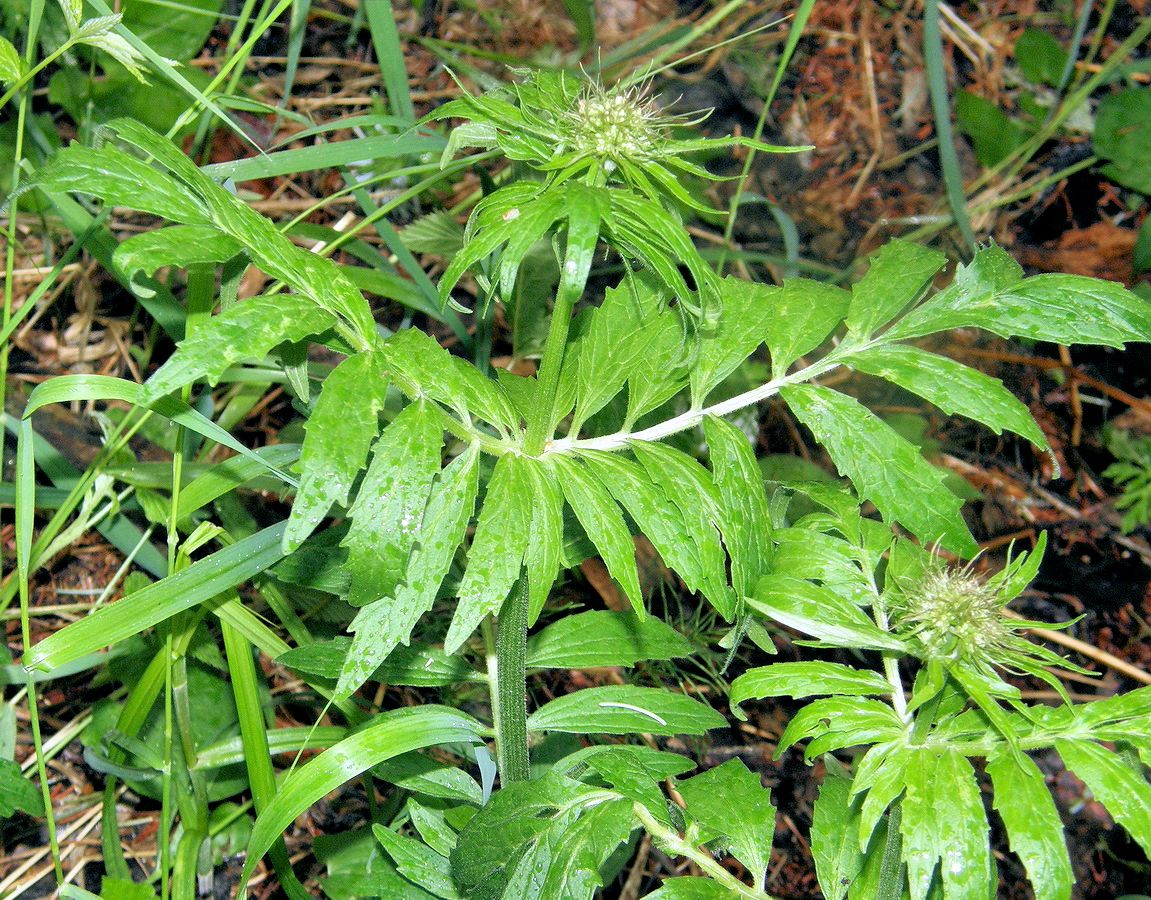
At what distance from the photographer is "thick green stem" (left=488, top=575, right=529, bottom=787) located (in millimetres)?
1646

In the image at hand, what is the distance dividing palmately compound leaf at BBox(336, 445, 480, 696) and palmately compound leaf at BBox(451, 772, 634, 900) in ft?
1.00

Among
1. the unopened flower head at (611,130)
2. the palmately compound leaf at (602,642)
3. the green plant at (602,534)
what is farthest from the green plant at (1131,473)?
the unopened flower head at (611,130)

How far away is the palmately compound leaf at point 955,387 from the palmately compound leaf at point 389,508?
0.75 metres

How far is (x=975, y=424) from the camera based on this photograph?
3311mm

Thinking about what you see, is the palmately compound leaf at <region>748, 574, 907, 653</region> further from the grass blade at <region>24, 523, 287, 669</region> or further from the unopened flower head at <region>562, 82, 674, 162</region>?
the grass blade at <region>24, 523, 287, 669</region>

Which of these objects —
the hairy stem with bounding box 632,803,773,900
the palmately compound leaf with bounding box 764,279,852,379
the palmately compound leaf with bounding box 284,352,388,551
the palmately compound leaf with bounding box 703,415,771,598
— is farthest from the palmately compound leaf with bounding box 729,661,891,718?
the palmately compound leaf with bounding box 284,352,388,551

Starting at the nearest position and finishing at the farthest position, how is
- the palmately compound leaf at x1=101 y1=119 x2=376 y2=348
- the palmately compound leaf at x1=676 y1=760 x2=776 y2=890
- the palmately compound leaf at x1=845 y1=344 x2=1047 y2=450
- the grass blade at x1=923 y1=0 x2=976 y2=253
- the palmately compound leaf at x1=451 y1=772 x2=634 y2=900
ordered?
the palmately compound leaf at x1=101 y1=119 x2=376 y2=348 → the palmately compound leaf at x1=451 y1=772 x2=634 y2=900 → the palmately compound leaf at x1=845 y1=344 x2=1047 y2=450 → the palmately compound leaf at x1=676 y1=760 x2=776 y2=890 → the grass blade at x1=923 y1=0 x2=976 y2=253

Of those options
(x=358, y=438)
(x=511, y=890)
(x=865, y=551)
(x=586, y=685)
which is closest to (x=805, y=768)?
(x=586, y=685)

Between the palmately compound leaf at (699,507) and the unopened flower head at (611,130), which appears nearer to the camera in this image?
the unopened flower head at (611,130)

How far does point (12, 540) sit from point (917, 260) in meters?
2.20

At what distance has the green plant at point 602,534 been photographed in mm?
1316

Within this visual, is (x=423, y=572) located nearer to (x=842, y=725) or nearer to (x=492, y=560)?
(x=492, y=560)

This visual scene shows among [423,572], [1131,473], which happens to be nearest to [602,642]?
[423,572]

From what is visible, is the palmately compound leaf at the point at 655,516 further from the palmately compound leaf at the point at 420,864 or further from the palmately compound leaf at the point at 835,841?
the palmately compound leaf at the point at 420,864
